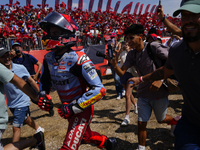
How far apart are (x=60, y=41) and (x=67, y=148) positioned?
60.5 inches

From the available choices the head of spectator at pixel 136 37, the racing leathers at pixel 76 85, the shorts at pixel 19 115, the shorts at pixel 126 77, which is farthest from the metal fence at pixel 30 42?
the racing leathers at pixel 76 85

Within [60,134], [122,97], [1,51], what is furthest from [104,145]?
[122,97]

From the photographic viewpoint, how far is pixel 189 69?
1.58m

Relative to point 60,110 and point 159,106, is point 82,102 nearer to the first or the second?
point 60,110

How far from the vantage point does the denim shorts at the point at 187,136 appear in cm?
161

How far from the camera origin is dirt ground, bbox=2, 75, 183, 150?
3.45 meters

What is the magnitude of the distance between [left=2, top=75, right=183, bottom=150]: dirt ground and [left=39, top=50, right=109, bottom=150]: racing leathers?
1.38 meters

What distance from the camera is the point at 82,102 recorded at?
85.0 inches

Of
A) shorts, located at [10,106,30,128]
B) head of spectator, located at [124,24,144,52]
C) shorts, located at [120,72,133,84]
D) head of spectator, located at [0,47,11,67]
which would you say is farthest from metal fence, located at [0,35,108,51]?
head of spectator, located at [124,24,144,52]

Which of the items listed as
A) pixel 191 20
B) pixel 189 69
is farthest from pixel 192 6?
pixel 189 69

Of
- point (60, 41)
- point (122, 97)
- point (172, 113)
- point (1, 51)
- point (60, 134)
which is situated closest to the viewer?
point (60, 41)

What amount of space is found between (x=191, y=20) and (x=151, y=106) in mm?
1821

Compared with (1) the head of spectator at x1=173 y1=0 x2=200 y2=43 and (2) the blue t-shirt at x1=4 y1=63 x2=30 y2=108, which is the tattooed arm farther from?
(2) the blue t-shirt at x1=4 y1=63 x2=30 y2=108

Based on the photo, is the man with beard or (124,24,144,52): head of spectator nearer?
the man with beard
